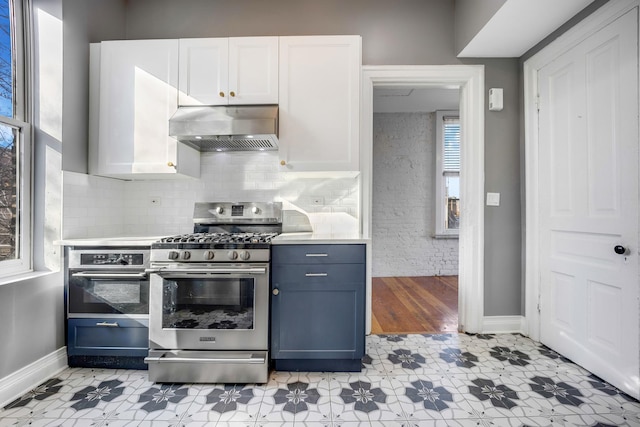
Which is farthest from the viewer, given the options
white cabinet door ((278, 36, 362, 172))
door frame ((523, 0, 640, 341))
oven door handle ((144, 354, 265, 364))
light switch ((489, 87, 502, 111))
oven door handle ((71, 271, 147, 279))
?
light switch ((489, 87, 502, 111))

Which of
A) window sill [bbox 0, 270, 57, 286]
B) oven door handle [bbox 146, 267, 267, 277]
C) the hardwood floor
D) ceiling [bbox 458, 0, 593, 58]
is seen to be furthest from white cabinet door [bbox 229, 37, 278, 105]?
the hardwood floor

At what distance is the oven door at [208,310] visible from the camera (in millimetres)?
1765

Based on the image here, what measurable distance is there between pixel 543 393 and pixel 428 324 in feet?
3.42

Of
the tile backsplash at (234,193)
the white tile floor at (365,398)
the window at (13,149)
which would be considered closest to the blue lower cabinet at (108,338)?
the white tile floor at (365,398)

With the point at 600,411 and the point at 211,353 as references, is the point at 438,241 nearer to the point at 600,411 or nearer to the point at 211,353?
the point at 600,411

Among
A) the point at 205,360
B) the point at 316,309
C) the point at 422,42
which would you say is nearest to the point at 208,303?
the point at 205,360

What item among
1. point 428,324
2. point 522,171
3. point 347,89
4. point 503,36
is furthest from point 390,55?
point 428,324

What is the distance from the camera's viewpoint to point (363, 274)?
1819 mm

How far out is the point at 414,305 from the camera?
10.3 feet

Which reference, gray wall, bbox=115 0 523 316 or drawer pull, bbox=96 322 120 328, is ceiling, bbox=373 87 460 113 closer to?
gray wall, bbox=115 0 523 316

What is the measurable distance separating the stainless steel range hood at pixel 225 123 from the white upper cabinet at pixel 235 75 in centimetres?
9

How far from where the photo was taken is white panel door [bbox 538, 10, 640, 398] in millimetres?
1618

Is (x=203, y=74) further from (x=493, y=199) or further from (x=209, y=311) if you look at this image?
(x=493, y=199)

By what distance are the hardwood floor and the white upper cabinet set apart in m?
2.31
